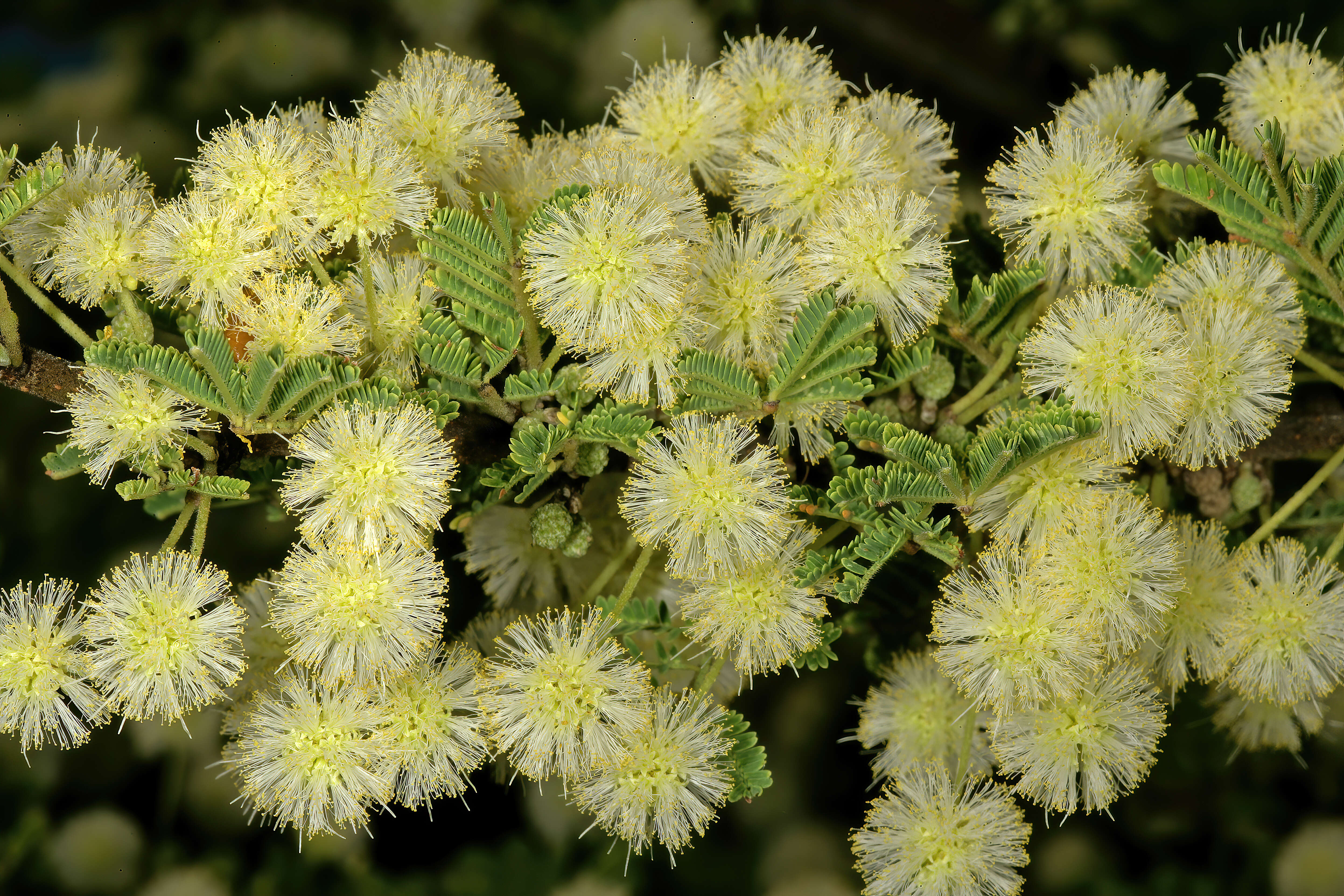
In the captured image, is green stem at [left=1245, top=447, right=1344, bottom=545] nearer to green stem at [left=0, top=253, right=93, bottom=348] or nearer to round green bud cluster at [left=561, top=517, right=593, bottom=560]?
round green bud cluster at [left=561, top=517, right=593, bottom=560]

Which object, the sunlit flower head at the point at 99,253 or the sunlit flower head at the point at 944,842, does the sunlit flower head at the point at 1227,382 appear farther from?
the sunlit flower head at the point at 99,253

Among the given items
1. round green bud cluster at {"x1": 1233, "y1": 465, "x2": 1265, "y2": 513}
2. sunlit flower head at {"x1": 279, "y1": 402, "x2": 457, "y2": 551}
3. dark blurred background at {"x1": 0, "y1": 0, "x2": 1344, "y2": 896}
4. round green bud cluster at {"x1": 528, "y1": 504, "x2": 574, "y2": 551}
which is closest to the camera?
sunlit flower head at {"x1": 279, "y1": 402, "x2": 457, "y2": 551}

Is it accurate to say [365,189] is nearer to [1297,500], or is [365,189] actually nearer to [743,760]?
[743,760]

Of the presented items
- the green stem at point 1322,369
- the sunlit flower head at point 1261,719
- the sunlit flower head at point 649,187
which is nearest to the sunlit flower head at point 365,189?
the sunlit flower head at point 649,187

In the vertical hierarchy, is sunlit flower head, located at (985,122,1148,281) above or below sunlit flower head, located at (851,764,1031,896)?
above

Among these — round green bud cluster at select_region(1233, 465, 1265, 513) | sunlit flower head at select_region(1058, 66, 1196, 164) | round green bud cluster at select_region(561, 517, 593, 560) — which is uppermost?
sunlit flower head at select_region(1058, 66, 1196, 164)

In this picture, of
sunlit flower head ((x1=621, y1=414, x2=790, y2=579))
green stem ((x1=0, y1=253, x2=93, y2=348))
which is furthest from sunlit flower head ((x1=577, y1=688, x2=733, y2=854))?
green stem ((x1=0, y1=253, x2=93, y2=348))

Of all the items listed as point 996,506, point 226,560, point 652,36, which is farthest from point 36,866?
point 652,36
